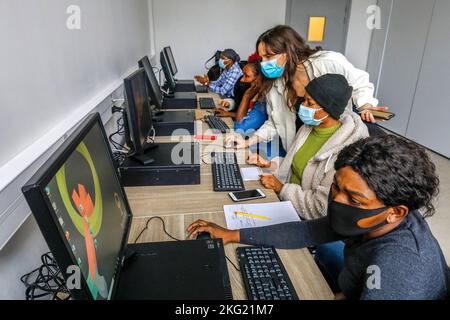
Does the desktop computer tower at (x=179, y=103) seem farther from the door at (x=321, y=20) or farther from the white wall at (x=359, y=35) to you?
the white wall at (x=359, y=35)

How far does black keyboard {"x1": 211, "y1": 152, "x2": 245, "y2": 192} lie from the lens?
133cm

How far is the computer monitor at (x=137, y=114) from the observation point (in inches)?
46.3

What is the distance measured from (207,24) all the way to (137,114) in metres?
3.85

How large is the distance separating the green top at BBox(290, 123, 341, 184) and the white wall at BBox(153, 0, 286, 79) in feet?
11.9

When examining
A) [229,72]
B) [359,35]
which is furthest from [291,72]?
[359,35]

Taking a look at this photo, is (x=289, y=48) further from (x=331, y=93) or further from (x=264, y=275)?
(x=264, y=275)

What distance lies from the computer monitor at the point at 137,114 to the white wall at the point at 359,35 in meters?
4.27

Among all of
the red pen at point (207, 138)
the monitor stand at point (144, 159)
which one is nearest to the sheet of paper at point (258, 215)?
the monitor stand at point (144, 159)

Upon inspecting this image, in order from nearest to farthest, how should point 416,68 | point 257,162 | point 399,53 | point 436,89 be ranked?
point 257,162, point 436,89, point 416,68, point 399,53

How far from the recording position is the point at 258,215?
3.84ft

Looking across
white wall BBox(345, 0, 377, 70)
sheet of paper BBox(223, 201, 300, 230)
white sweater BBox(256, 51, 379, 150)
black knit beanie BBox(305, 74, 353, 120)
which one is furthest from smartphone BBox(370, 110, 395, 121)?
white wall BBox(345, 0, 377, 70)

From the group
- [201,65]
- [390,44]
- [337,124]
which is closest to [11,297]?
[337,124]

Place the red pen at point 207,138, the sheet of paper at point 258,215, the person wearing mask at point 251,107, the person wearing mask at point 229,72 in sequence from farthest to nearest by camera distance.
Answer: the person wearing mask at point 229,72 → the person wearing mask at point 251,107 → the red pen at point 207,138 → the sheet of paper at point 258,215
